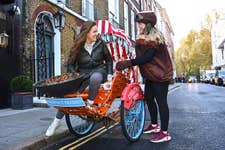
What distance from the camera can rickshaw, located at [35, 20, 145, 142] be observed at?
461 cm

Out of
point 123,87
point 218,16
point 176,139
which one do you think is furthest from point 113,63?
point 218,16

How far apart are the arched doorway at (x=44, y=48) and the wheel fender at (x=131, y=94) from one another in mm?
6706

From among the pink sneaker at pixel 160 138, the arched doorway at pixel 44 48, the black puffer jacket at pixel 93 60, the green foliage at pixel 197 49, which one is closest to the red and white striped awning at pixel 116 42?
the black puffer jacket at pixel 93 60

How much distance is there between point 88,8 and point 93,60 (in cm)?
1249

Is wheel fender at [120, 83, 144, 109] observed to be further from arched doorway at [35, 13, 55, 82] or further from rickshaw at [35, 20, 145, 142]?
arched doorway at [35, 13, 55, 82]

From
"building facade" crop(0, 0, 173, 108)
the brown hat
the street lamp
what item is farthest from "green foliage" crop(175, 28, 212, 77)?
the brown hat

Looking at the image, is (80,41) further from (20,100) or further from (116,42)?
(20,100)

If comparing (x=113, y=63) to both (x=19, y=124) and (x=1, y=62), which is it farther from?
(x=1, y=62)

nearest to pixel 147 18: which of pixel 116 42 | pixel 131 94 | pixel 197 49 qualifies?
pixel 116 42

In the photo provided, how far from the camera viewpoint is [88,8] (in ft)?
55.9

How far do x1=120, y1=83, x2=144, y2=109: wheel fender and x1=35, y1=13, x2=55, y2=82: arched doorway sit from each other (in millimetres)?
6706

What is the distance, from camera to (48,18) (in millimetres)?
12656

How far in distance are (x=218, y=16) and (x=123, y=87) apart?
229 ft

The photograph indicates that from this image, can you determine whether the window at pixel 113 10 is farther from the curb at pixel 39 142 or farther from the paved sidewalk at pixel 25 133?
the curb at pixel 39 142
